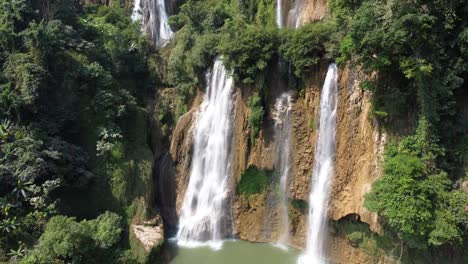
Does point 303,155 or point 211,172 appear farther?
point 211,172

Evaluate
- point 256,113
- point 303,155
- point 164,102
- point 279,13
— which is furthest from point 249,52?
point 164,102

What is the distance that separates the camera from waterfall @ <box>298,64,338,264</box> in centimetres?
1552

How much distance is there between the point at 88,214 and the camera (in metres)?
17.7

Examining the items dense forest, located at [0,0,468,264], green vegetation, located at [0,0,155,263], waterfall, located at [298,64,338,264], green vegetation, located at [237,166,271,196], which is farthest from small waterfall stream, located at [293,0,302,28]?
green vegetation, located at [0,0,155,263]

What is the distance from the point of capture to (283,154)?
17594 mm

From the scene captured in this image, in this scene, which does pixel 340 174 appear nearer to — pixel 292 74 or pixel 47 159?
pixel 292 74

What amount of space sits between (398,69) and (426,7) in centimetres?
223

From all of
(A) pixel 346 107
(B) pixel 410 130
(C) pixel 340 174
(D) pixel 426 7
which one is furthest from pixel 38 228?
(D) pixel 426 7

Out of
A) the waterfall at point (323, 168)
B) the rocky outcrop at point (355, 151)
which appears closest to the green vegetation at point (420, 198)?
the rocky outcrop at point (355, 151)

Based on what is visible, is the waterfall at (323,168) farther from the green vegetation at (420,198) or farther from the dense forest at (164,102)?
the green vegetation at (420,198)

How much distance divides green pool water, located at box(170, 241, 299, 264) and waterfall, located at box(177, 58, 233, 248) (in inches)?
28.2

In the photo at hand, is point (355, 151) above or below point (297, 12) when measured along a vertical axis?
below

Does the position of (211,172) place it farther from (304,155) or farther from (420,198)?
(420,198)

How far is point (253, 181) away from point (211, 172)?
2.53 m
